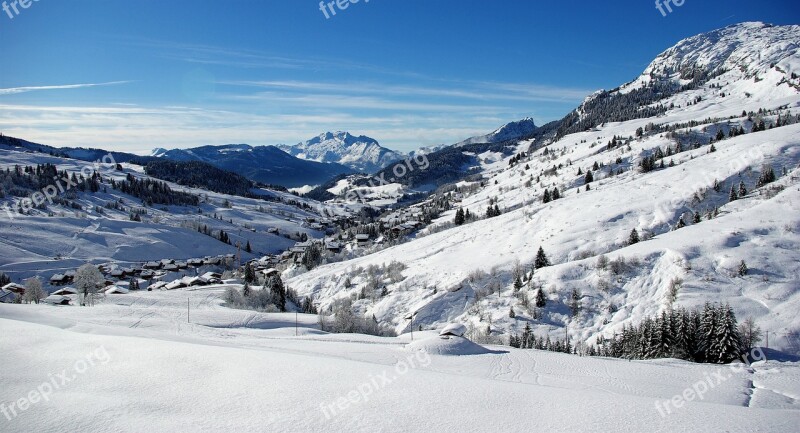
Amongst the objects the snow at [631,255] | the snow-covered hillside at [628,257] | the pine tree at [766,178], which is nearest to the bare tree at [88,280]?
the snow at [631,255]

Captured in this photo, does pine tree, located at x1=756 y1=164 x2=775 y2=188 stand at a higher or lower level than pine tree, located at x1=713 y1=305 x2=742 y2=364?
higher

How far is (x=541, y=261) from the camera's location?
61.1 meters

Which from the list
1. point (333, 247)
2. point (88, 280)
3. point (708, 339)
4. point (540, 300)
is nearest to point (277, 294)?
point (88, 280)

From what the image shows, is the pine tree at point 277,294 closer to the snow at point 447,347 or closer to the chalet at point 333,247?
the snow at point 447,347

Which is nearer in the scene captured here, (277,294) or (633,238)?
(277,294)

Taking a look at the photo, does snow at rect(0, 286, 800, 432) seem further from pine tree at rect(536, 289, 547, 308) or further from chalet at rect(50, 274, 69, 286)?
chalet at rect(50, 274, 69, 286)

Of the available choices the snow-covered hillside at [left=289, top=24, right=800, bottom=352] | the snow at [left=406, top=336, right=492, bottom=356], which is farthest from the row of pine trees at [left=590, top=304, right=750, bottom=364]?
the snow at [left=406, top=336, right=492, bottom=356]

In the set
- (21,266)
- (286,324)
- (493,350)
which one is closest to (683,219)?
(493,350)

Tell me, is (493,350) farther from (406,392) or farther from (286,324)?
(286,324)

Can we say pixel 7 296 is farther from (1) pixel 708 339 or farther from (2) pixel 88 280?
(1) pixel 708 339

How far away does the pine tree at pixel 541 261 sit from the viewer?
61.0 m

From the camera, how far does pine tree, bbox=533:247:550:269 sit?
200 ft

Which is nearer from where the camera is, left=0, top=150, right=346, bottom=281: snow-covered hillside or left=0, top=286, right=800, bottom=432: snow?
left=0, top=286, right=800, bottom=432: snow

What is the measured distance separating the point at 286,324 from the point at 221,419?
38375 mm
